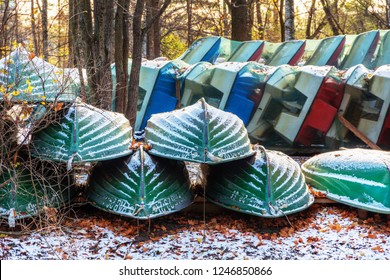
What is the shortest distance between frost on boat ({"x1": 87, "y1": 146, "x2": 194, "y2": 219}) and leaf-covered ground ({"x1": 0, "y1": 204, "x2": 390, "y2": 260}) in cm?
19

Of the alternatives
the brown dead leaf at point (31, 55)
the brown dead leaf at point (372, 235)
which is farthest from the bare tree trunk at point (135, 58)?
the brown dead leaf at point (372, 235)

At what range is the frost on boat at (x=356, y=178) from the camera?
6066mm

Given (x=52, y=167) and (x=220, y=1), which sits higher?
(x=220, y=1)

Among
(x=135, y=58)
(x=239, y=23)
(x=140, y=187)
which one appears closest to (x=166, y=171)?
(x=140, y=187)

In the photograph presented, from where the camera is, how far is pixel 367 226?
5895 millimetres

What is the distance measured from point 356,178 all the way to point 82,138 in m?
3.31

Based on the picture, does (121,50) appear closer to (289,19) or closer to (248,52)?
(248,52)

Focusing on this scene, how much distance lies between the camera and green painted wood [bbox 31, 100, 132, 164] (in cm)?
554

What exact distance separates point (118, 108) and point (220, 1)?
1702 centimetres

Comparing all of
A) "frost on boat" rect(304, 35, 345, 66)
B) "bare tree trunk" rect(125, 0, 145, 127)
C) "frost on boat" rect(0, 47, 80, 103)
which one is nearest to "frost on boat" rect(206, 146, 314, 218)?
"frost on boat" rect(0, 47, 80, 103)

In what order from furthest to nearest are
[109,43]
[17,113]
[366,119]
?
[366,119] → [109,43] → [17,113]

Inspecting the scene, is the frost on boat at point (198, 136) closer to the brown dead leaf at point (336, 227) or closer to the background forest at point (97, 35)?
the background forest at point (97, 35)
